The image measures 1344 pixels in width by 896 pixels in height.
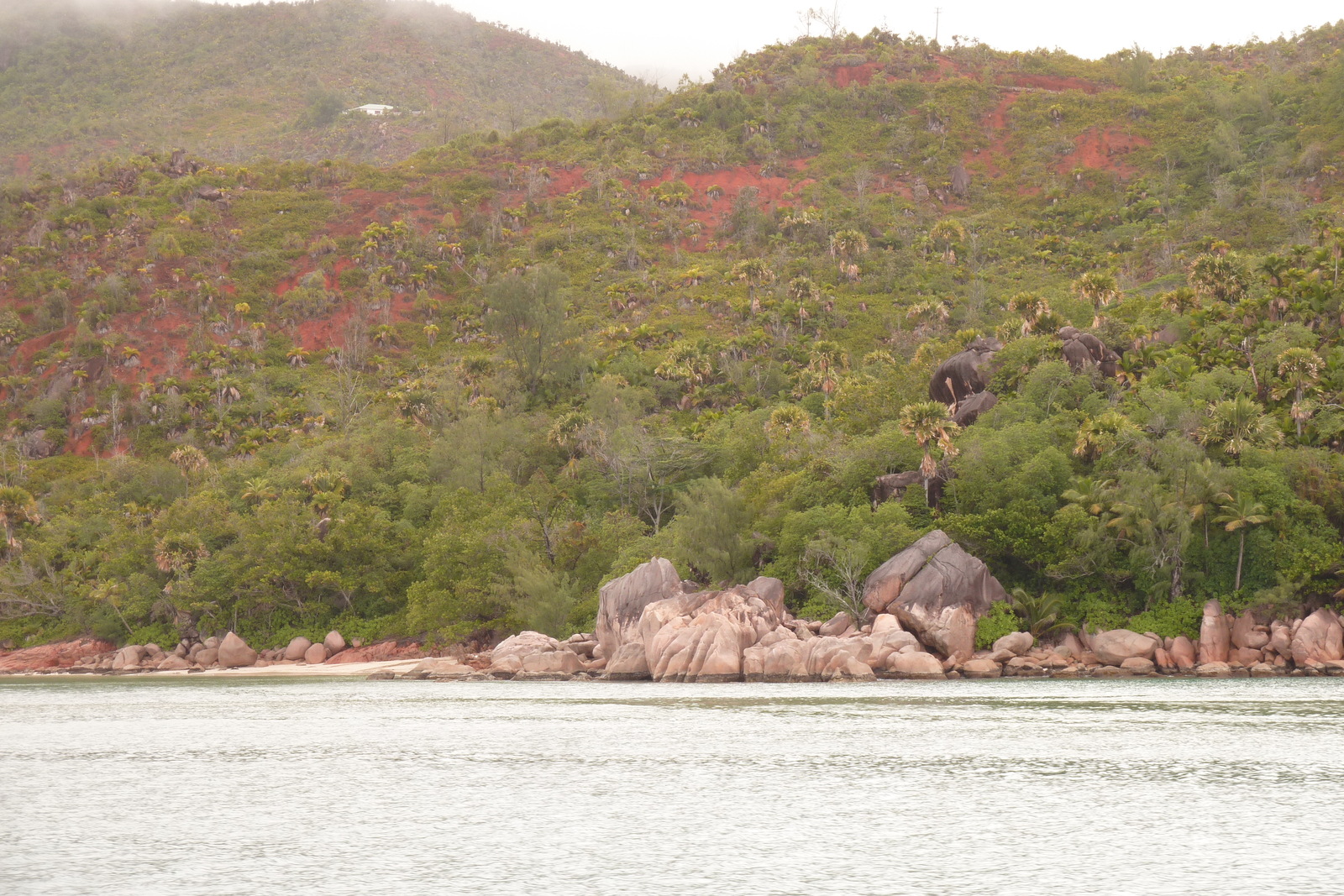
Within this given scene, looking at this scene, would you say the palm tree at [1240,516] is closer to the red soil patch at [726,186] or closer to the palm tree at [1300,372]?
the palm tree at [1300,372]

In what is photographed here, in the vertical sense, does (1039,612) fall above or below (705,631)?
above

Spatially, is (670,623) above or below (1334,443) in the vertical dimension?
below

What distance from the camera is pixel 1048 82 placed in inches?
6895

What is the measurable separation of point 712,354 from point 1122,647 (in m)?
56.8

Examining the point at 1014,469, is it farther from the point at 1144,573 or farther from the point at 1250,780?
the point at 1250,780

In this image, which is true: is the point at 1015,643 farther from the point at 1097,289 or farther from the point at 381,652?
the point at 381,652

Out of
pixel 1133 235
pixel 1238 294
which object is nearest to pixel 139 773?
pixel 1238 294

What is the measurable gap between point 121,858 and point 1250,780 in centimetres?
2175

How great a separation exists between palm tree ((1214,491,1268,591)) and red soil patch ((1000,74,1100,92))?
442 feet

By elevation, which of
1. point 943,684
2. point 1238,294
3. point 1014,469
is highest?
point 1238,294

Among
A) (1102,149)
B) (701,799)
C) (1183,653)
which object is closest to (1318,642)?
(1183,653)

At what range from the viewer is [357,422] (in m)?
102

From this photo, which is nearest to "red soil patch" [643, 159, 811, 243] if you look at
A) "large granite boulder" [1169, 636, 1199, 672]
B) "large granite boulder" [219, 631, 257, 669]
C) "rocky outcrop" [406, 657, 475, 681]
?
"large granite boulder" [219, 631, 257, 669]

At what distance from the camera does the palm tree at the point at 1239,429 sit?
188 ft
